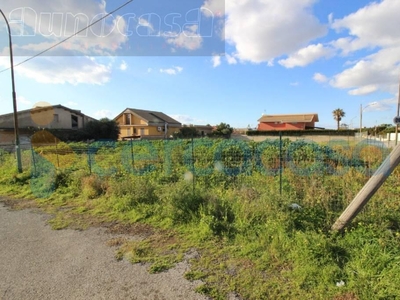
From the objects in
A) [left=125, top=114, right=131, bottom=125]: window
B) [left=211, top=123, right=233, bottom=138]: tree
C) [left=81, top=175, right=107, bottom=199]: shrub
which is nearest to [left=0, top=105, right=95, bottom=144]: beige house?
[left=125, top=114, right=131, bottom=125]: window

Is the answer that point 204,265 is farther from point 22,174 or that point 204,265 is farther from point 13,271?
point 22,174

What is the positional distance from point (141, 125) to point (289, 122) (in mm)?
30123

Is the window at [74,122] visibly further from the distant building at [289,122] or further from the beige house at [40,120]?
the distant building at [289,122]

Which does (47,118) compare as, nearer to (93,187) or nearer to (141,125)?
(141,125)

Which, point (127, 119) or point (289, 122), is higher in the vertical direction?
point (127, 119)

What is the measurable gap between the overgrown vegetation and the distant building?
4213 cm

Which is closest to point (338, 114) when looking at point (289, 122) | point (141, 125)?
point (289, 122)

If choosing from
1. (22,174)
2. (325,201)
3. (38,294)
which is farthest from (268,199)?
(22,174)

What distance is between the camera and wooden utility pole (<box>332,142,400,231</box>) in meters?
2.86

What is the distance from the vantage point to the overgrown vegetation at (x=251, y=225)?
8.13ft

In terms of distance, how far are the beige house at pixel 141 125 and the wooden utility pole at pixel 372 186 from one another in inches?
1413

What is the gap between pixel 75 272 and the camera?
288 cm

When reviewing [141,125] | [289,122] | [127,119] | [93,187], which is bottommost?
[93,187]

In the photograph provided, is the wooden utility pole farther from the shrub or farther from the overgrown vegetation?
the shrub
